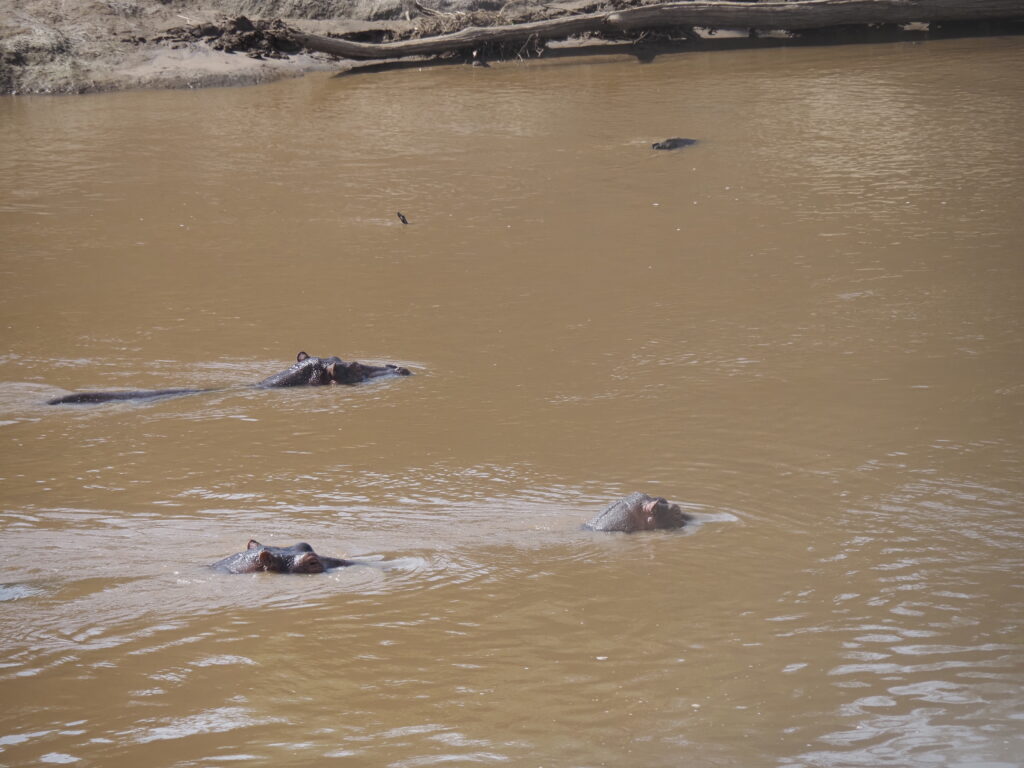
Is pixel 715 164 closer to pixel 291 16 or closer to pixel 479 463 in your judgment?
pixel 479 463

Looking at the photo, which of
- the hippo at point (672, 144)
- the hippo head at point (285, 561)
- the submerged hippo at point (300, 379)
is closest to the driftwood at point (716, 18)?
the hippo at point (672, 144)

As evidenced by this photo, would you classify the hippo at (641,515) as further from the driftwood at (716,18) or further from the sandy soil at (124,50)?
the driftwood at (716,18)

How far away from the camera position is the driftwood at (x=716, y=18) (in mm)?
17297

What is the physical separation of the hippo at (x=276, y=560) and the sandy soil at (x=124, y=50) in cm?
1317

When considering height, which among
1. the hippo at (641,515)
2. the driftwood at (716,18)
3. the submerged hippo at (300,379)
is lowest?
the hippo at (641,515)

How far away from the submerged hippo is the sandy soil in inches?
426

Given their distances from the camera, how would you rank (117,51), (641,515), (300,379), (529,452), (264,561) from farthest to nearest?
(117,51) < (300,379) < (529,452) < (641,515) < (264,561)

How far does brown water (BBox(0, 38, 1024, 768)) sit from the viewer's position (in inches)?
153

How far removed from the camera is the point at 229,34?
57.0 ft

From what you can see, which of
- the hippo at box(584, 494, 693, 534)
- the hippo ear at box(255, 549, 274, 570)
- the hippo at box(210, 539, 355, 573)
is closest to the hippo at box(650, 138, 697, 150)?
the hippo at box(584, 494, 693, 534)

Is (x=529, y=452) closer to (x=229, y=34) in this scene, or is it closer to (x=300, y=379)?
(x=300, y=379)

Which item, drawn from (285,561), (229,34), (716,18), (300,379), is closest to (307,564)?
(285,561)

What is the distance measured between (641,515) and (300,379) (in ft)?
8.73

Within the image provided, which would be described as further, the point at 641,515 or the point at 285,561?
the point at 641,515
